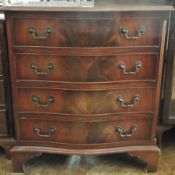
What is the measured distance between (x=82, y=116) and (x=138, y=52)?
16.3 inches

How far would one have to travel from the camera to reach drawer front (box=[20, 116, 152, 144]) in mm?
1490

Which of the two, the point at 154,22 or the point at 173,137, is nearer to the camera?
the point at 154,22

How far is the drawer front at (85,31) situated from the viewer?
1307 mm

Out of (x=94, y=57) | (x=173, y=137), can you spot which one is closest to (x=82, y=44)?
(x=94, y=57)

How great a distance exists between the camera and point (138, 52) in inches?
54.1

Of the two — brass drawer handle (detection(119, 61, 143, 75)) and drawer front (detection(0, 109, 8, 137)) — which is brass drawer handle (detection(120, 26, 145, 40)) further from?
drawer front (detection(0, 109, 8, 137))

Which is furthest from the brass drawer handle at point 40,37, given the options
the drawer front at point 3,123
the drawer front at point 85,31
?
the drawer front at point 3,123

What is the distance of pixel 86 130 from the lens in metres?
1.49

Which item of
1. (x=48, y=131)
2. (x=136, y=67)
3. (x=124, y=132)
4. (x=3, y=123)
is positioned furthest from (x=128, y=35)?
(x=3, y=123)

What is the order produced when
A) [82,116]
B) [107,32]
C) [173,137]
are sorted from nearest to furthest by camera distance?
[107,32]
[82,116]
[173,137]

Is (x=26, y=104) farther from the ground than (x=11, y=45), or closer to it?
closer to it

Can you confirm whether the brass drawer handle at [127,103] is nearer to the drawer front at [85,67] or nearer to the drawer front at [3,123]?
the drawer front at [85,67]

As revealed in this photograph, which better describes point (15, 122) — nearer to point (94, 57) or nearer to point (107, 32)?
point (94, 57)

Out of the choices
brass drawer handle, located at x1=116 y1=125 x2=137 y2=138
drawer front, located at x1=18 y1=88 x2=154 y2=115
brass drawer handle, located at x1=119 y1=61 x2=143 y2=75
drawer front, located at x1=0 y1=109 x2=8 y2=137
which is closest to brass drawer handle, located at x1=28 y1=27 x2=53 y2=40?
drawer front, located at x1=18 y1=88 x2=154 y2=115
